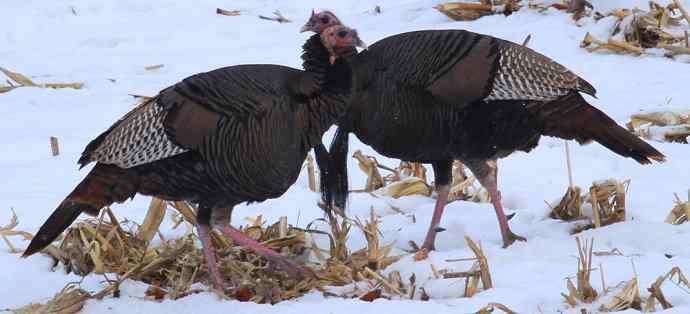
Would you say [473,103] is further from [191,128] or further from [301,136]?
[191,128]

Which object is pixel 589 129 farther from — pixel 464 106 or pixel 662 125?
pixel 662 125

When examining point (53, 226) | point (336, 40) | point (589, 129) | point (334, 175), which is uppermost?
point (336, 40)

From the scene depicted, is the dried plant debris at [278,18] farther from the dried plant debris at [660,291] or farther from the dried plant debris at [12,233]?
the dried plant debris at [660,291]

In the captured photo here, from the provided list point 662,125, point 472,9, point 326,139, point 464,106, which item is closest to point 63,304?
point 464,106

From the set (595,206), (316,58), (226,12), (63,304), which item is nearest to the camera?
(63,304)

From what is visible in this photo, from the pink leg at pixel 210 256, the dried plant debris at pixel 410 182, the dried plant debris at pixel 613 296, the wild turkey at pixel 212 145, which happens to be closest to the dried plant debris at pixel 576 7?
the dried plant debris at pixel 410 182

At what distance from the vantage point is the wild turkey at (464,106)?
5.26m

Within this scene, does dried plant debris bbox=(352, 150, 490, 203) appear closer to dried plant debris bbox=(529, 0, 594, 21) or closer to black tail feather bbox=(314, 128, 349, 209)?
black tail feather bbox=(314, 128, 349, 209)

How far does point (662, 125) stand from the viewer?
695 cm

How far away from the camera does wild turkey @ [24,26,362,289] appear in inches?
184

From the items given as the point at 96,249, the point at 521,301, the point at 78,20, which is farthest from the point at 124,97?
the point at 521,301

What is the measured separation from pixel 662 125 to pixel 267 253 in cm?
298

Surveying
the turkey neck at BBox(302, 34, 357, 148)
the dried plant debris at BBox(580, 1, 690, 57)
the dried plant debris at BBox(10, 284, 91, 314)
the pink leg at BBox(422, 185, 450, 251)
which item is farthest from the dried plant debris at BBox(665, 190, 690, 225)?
the dried plant debris at BBox(580, 1, 690, 57)

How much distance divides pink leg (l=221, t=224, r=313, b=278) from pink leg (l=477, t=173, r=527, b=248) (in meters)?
1.01
